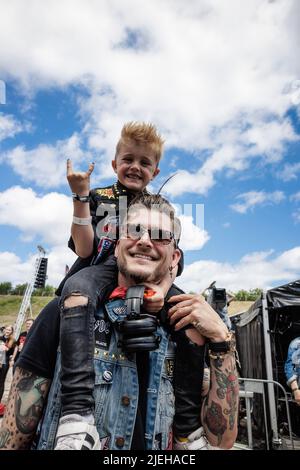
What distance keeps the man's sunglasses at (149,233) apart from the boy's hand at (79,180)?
0.37m

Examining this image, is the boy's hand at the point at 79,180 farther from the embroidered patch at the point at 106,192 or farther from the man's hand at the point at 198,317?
the man's hand at the point at 198,317

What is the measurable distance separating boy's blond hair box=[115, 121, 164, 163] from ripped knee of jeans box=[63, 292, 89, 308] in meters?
1.59

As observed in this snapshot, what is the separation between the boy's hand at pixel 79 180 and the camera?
→ 195cm

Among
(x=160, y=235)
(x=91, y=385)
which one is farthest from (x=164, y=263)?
(x=91, y=385)

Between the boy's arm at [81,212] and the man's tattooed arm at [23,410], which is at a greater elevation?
the boy's arm at [81,212]

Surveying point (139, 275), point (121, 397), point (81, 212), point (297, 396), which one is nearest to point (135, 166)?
point (81, 212)

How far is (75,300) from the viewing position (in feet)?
5.25

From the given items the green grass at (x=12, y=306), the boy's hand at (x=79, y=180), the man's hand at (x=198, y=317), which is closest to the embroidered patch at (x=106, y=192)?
the boy's hand at (x=79, y=180)

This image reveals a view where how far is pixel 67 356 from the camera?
1462 mm

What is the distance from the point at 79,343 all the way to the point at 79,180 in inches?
39.3

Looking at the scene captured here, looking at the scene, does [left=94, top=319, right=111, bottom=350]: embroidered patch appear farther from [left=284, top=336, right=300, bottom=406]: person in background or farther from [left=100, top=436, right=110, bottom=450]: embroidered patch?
[left=284, top=336, right=300, bottom=406]: person in background

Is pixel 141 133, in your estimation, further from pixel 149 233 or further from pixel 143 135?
pixel 149 233

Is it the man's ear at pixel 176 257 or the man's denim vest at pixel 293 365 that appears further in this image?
the man's denim vest at pixel 293 365

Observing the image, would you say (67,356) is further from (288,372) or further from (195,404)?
(288,372)
